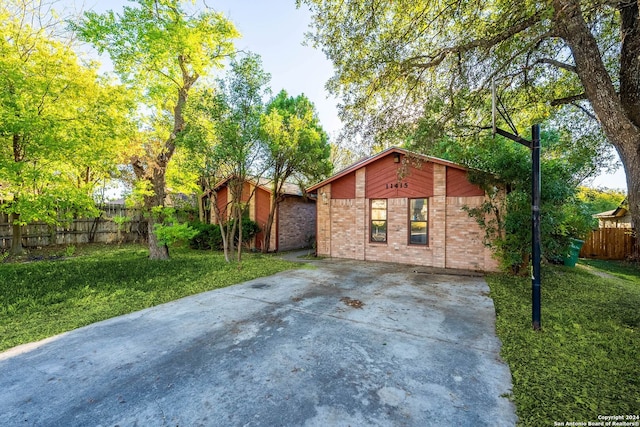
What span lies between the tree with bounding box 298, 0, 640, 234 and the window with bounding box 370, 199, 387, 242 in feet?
12.6

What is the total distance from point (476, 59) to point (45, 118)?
10546mm

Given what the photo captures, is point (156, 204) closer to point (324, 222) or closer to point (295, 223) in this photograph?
point (324, 222)

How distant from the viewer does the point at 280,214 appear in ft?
46.6

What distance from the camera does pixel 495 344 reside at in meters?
3.79

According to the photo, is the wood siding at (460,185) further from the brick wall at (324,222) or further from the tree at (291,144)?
the tree at (291,144)

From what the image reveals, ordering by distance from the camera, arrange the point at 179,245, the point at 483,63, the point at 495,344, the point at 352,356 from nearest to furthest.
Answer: the point at 352,356, the point at 495,344, the point at 483,63, the point at 179,245

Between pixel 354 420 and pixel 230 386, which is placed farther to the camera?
pixel 230 386

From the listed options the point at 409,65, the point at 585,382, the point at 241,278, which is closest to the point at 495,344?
the point at 585,382

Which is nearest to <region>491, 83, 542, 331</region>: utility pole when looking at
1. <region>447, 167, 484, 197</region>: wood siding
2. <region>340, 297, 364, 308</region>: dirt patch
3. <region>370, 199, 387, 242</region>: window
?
<region>340, 297, 364, 308</region>: dirt patch

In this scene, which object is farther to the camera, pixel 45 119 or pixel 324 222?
pixel 324 222

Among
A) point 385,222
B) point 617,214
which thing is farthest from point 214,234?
point 617,214

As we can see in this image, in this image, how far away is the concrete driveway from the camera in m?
2.43

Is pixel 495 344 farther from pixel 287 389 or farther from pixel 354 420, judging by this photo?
pixel 287 389

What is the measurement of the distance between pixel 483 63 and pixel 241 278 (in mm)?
8039
